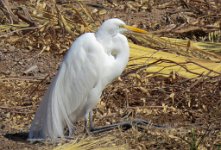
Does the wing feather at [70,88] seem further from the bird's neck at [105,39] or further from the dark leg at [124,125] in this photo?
the dark leg at [124,125]

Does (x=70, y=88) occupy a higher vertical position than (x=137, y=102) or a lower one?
higher

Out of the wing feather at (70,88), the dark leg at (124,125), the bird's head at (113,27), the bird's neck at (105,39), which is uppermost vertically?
the bird's head at (113,27)

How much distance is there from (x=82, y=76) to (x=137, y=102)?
114cm

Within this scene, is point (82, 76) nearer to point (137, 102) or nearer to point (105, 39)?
point (105, 39)

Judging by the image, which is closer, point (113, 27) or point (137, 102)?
point (113, 27)

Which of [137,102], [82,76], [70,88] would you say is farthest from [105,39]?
[137,102]

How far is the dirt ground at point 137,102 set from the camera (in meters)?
6.00

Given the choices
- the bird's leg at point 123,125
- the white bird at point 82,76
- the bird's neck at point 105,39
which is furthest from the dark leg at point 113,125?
the bird's neck at point 105,39

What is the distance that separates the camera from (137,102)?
7.05 metres

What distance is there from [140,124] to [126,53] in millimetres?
585

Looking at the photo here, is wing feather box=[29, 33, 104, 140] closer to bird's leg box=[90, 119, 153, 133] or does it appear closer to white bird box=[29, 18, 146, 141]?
white bird box=[29, 18, 146, 141]

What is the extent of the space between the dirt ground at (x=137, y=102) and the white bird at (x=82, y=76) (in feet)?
0.55

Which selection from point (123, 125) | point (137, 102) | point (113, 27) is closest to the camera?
point (113, 27)

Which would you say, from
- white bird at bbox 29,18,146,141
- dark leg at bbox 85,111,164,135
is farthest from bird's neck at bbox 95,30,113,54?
dark leg at bbox 85,111,164,135
